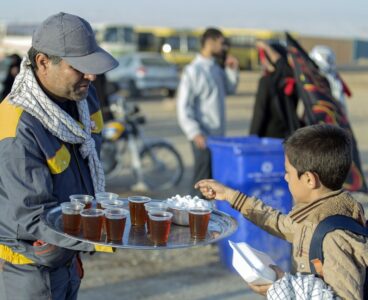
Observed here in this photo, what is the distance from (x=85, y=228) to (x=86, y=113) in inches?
27.2

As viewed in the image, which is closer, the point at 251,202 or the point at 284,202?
the point at 251,202

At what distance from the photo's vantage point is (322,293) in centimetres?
243

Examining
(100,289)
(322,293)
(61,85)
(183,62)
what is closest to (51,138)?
(61,85)

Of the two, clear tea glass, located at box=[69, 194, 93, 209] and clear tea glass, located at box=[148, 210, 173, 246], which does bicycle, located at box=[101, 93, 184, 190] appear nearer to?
clear tea glass, located at box=[69, 194, 93, 209]

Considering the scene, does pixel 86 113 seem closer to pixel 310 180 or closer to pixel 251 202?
pixel 251 202

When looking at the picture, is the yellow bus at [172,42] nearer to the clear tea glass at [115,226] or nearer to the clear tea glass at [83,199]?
the clear tea glass at [83,199]

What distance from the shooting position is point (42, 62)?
9.46ft

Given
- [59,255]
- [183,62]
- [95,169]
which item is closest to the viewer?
[59,255]

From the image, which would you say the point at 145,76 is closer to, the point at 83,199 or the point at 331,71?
the point at 331,71

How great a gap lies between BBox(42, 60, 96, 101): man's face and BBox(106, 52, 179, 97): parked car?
73.3ft

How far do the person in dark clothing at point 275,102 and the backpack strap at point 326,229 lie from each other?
462 cm

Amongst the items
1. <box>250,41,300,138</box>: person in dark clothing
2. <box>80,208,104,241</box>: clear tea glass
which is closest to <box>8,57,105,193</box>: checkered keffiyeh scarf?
<box>80,208,104,241</box>: clear tea glass

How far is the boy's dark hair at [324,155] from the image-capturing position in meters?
2.70

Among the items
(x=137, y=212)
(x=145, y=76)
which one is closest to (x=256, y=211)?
(x=137, y=212)
